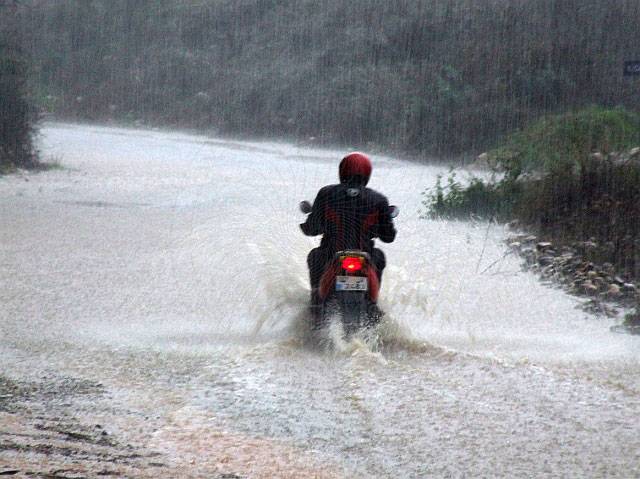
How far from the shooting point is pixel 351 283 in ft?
23.8

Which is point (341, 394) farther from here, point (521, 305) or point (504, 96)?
point (504, 96)

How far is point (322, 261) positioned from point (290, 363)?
2.40 feet

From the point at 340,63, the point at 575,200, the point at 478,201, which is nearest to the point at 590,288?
the point at 575,200

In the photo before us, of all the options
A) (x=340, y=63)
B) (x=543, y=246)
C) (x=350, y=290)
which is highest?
(x=340, y=63)

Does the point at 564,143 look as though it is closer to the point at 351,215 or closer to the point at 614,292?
the point at 614,292

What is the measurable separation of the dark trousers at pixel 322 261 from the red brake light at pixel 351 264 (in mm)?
200

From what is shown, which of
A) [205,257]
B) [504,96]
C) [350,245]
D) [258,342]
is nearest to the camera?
[350,245]

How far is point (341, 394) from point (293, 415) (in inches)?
20.3

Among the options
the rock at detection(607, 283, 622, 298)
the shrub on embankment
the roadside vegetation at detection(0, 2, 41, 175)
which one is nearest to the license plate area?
the rock at detection(607, 283, 622, 298)

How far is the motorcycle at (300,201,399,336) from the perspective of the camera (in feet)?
23.8

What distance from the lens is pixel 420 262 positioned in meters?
10.0

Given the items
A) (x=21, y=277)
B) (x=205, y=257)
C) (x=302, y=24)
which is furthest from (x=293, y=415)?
(x=302, y=24)

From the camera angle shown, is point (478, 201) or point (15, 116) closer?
point (478, 201)

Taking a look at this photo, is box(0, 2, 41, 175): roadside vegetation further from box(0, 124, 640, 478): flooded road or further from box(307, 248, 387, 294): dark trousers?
box(307, 248, 387, 294): dark trousers
